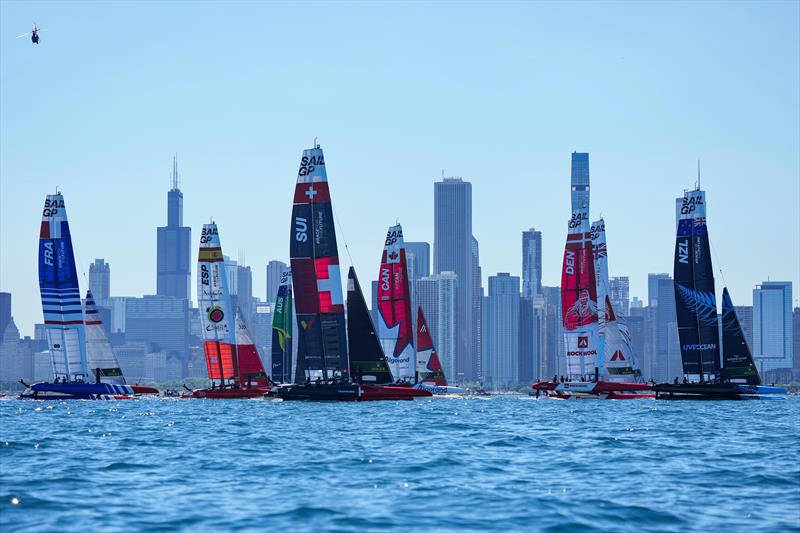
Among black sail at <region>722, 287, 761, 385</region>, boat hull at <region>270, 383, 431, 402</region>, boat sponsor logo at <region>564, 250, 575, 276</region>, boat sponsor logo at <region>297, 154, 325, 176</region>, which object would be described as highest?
boat sponsor logo at <region>297, 154, 325, 176</region>

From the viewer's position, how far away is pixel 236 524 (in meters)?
26.9

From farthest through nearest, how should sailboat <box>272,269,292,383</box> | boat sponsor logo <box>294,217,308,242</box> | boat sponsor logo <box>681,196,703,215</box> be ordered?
1. sailboat <box>272,269,292,383</box>
2. boat sponsor logo <box>681,196,703,215</box>
3. boat sponsor logo <box>294,217,308,242</box>

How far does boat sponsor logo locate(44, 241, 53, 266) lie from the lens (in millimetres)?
100062

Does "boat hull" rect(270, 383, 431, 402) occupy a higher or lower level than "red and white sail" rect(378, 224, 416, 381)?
lower

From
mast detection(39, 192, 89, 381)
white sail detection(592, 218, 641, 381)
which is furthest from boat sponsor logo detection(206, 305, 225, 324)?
white sail detection(592, 218, 641, 381)

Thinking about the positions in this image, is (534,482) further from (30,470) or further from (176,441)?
(176,441)

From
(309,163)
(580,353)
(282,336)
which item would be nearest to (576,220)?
(580,353)

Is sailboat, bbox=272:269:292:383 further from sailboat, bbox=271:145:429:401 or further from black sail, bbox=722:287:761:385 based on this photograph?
black sail, bbox=722:287:761:385

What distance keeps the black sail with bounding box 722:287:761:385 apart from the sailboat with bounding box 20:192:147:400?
49.7 metres

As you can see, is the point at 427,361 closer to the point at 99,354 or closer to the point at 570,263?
the point at 570,263

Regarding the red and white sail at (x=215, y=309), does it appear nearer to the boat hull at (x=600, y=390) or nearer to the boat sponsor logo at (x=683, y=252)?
the boat hull at (x=600, y=390)

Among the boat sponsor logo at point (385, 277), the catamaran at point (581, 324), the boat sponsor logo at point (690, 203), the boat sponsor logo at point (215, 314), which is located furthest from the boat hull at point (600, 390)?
the boat sponsor logo at point (215, 314)

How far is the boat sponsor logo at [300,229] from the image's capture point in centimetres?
8400

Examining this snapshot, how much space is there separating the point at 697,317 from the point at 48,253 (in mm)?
50285
